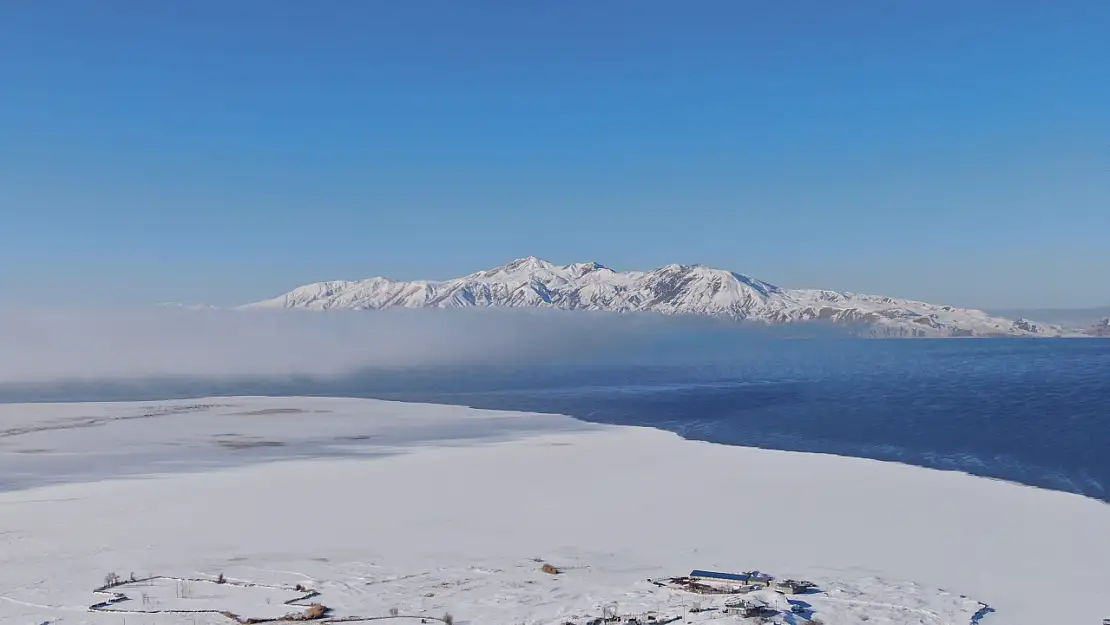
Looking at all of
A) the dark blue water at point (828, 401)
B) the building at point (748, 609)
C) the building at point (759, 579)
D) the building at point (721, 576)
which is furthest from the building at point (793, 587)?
the dark blue water at point (828, 401)

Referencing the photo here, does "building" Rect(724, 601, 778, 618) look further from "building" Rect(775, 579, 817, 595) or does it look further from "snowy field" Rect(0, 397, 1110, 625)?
"building" Rect(775, 579, 817, 595)

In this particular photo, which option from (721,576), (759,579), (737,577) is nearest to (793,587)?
(759,579)

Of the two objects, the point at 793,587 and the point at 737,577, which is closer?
the point at 793,587

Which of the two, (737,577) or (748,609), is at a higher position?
(748,609)

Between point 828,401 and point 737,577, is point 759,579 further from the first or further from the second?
point 828,401

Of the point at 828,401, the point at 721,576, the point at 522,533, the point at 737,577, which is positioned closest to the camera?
the point at 737,577

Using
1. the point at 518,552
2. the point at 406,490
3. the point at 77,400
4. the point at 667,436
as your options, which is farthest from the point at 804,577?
the point at 77,400
